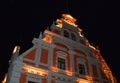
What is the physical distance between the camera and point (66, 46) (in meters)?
18.6

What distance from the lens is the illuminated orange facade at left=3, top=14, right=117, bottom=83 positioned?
13.9 meters

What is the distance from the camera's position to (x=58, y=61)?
16.8 metres

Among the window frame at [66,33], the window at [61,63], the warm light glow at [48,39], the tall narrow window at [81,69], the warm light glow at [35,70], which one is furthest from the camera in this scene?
the window frame at [66,33]

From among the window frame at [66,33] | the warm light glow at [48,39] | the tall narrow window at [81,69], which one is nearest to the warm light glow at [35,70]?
the warm light glow at [48,39]

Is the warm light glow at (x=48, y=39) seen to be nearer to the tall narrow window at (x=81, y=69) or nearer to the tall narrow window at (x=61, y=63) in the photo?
the tall narrow window at (x=61, y=63)

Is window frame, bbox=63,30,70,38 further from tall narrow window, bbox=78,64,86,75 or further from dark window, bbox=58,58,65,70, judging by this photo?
tall narrow window, bbox=78,64,86,75

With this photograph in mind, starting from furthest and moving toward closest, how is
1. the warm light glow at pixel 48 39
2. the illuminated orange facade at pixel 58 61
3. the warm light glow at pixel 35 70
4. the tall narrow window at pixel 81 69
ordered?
the warm light glow at pixel 48 39
the tall narrow window at pixel 81 69
the warm light glow at pixel 35 70
the illuminated orange facade at pixel 58 61

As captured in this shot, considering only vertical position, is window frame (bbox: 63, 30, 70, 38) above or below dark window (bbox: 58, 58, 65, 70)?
above

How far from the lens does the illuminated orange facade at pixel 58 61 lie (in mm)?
13867

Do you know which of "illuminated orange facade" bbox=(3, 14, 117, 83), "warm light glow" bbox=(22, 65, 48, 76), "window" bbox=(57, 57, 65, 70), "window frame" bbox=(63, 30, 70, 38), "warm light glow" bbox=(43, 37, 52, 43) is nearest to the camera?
"illuminated orange facade" bbox=(3, 14, 117, 83)

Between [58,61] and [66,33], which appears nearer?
[58,61]

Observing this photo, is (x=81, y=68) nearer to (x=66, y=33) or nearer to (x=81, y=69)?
(x=81, y=69)

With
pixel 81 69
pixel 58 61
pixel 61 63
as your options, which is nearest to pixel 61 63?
pixel 61 63

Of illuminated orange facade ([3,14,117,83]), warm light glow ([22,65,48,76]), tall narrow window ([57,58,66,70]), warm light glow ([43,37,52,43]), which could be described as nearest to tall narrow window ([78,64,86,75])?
illuminated orange facade ([3,14,117,83])
